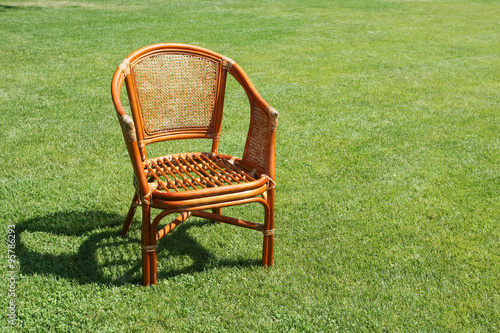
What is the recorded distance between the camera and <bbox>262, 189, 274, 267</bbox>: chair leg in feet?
8.96

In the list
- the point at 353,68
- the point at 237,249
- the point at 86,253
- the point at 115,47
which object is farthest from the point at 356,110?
the point at 115,47

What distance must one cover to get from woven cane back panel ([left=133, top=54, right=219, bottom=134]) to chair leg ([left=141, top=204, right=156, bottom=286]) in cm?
71

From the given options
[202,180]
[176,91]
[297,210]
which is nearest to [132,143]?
[202,180]

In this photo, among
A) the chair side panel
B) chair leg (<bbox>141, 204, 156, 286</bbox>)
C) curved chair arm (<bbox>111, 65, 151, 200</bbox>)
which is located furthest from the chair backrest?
chair leg (<bbox>141, 204, 156, 286</bbox>)

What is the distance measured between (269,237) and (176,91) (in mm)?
1048

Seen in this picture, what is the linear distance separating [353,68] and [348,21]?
5503mm

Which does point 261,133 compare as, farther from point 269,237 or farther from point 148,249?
point 148,249

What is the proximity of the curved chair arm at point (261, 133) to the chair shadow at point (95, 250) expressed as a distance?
0.58m

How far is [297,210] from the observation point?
352 centimetres

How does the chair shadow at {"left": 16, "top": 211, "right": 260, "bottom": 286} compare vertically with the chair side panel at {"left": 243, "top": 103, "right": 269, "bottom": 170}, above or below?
below

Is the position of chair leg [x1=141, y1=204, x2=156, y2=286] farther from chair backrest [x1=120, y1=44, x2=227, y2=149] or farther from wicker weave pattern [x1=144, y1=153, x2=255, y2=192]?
chair backrest [x1=120, y1=44, x2=227, y2=149]

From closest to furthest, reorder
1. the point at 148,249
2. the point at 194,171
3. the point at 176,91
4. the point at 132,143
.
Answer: the point at 132,143 → the point at 148,249 → the point at 194,171 → the point at 176,91

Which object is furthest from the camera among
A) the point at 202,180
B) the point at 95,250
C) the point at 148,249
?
the point at 95,250

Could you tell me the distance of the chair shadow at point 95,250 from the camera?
2.76 m
